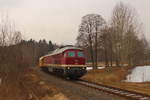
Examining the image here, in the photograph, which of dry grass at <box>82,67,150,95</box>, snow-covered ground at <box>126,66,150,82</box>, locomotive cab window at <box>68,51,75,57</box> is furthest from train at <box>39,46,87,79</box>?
snow-covered ground at <box>126,66,150,82</box>

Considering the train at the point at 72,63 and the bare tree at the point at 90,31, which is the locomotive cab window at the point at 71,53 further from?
the bare tree at the point at 90,31

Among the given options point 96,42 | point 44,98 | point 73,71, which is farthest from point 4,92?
point 96,42

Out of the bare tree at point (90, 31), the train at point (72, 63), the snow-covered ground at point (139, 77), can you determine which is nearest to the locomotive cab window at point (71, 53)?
the train at point (72, 63)

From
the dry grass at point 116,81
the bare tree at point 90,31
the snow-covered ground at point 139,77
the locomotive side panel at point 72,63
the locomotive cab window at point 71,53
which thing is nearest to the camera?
the dry grass at point 116,81

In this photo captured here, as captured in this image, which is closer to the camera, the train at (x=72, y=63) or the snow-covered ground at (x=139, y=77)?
the train at (x=72, y=63)

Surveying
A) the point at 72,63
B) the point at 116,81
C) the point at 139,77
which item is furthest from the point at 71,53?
the point at 139,77

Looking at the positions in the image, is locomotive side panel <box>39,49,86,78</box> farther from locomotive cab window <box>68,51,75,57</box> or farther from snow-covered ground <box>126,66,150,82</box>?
snow-covered ground <box>126,66,150,82</box>

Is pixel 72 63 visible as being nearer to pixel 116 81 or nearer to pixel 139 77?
pixel 116 81

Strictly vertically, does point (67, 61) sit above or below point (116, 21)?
below

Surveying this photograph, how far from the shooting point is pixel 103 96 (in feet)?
49.6

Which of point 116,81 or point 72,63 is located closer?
point 72,63

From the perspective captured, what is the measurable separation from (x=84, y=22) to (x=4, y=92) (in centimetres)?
3447

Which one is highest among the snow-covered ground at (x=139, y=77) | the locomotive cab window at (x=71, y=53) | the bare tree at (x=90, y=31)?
the bare tree at (x=90, y=31)

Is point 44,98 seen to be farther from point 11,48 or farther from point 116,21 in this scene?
point 116,21
